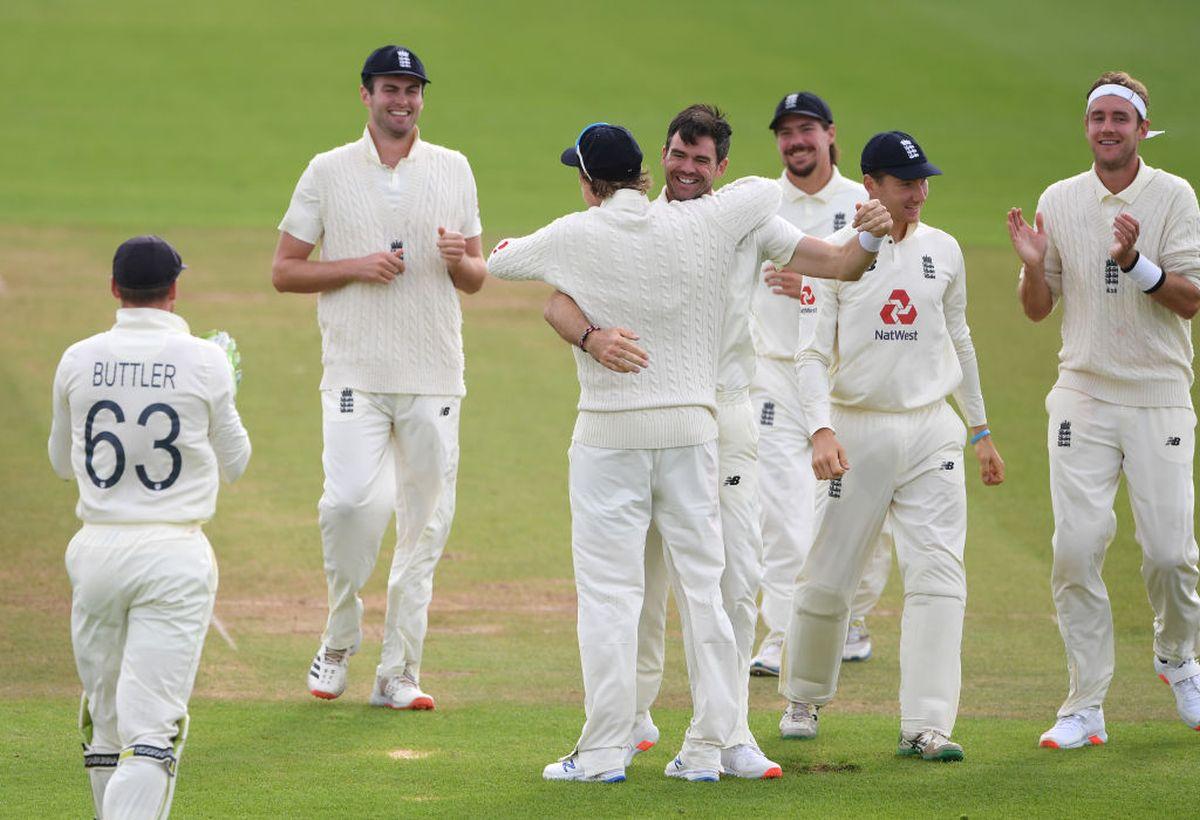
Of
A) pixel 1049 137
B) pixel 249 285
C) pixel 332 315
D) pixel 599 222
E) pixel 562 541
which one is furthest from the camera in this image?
pixel 1049 137

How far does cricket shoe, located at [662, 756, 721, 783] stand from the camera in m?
6.83

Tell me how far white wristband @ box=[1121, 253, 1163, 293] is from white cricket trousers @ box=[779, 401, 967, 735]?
94 cm

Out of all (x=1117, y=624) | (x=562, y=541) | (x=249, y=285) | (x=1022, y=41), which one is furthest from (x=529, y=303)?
(x=1022, y=41)

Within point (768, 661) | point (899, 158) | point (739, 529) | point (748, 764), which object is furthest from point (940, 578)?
point (768, 661)

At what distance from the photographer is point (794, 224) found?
9.11 m

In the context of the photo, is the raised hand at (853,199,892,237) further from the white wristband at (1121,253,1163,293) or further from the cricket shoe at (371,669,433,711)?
the cricket shoe at (371,669,433,711)

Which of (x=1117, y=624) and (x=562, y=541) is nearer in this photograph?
(x=1117, y=624)

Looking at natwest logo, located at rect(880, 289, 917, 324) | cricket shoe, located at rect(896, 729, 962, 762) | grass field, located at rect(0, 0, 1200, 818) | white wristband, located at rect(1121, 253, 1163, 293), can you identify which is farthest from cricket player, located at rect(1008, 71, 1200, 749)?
natwest logo, located at rect(880, 289, 917, 324)

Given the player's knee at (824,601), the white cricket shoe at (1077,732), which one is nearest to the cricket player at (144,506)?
the player's knee at (824,601)

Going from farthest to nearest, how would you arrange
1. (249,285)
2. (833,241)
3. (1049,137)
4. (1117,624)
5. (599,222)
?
(1049,137) → (249,285) → (1117,624) → (833,241) → (599,222)

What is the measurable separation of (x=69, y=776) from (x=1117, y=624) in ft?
19.4

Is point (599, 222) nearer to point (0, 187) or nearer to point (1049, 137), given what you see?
point (0, 187)

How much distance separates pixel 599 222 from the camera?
22.1ft

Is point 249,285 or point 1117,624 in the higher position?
point 249,285
